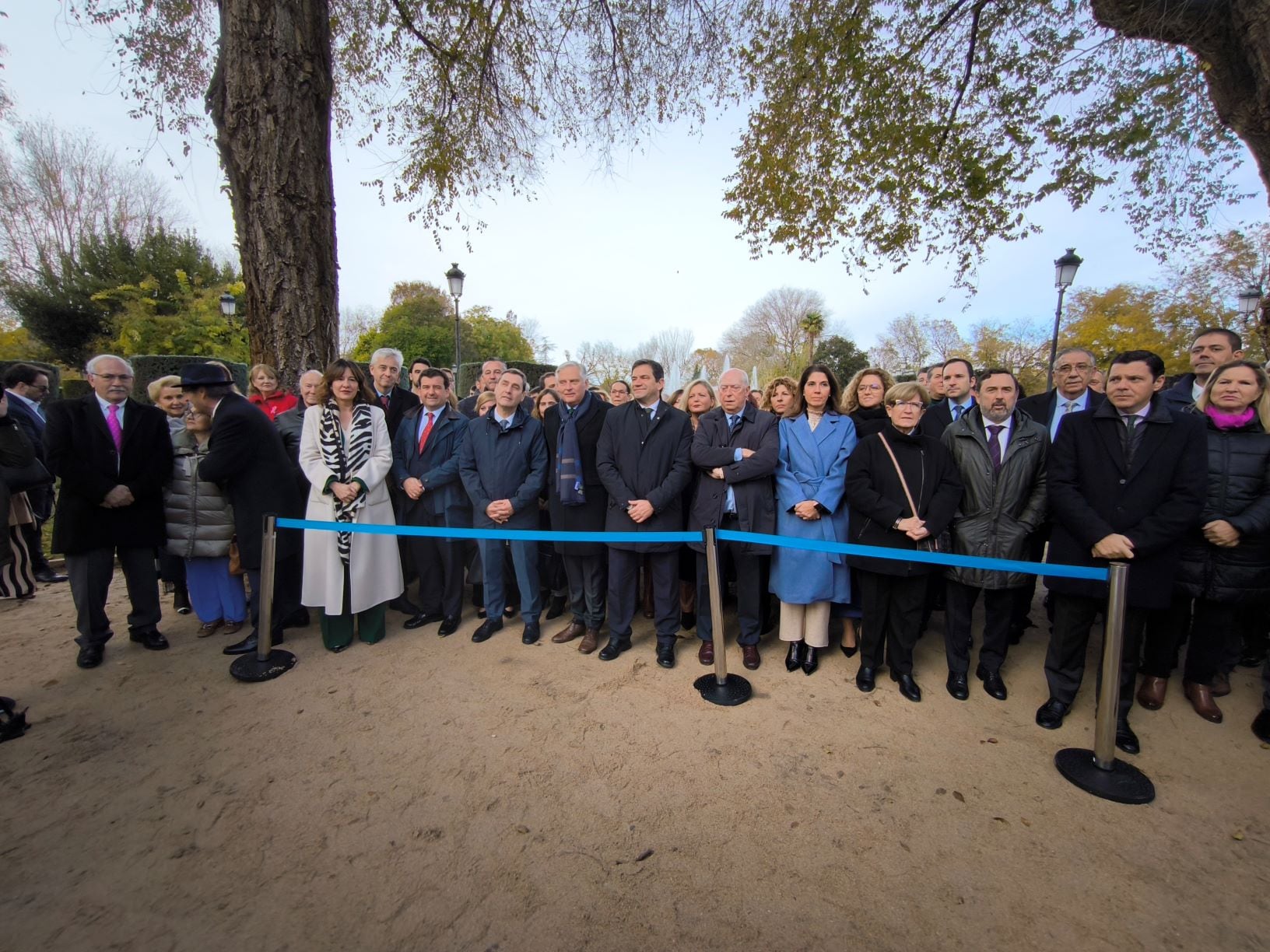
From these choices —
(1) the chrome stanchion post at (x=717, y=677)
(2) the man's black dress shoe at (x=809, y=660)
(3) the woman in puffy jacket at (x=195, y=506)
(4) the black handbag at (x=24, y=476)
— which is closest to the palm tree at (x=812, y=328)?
(2) the man's black dress shoe at (x=809, y=660)

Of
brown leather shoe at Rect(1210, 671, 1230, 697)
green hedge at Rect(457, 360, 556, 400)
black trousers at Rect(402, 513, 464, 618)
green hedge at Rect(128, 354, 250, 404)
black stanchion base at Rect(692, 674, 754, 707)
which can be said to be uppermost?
green hedge at Rect(457, 360, 556, 400)

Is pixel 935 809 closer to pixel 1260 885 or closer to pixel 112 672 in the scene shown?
pixel 1260 885

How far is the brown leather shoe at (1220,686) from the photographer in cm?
354

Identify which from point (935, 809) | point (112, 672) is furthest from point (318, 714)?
point (935, 809)

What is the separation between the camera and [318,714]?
3.31 m

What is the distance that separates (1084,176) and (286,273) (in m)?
10.6

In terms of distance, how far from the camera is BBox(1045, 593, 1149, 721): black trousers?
3119mm

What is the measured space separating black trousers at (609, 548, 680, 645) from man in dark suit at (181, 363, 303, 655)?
269cm

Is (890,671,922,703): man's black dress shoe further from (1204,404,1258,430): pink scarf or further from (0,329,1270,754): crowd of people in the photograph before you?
(1204,404,1258,430): pink scarf

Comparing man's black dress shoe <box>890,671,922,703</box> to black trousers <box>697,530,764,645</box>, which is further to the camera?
black trousers <box>697,530,764,645</box>

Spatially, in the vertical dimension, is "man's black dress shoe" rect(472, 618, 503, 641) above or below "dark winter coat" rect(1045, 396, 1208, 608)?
below

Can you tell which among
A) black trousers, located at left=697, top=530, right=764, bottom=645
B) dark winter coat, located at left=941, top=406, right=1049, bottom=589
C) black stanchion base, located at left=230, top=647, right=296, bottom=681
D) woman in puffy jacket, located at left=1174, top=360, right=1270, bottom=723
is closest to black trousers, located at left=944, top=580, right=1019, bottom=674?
dark winter coat, located at left=941, top=406, right=1049, bottom=589

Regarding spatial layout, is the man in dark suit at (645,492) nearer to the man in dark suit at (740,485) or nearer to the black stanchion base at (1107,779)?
the man in dark suit at (740,485)

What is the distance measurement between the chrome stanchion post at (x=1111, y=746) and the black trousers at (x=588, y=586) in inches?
120
